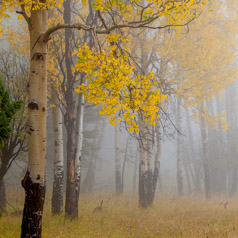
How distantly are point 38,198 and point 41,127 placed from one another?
3.67 ft

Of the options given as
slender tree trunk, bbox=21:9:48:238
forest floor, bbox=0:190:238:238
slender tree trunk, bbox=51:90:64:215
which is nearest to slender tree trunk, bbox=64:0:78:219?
forest floor, bbox=0:190:238:238

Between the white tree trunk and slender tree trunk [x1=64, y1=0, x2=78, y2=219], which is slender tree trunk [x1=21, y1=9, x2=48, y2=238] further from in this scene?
the white tree trunk

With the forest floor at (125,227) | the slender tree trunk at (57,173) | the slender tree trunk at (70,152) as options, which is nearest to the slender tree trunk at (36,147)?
the forest floor at (125,227)

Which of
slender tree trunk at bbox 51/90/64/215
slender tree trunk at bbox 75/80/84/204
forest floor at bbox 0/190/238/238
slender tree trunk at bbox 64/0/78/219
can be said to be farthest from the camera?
slender tree trunk at bbox 51/90/64/215

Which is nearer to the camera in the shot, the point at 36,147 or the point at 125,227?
the point at 36,147

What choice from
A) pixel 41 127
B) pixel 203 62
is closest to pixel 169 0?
pixel 41 127

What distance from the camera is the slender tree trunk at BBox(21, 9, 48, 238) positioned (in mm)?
3930

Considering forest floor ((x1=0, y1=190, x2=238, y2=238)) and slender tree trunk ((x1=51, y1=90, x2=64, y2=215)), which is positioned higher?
Answer: slender tree trunk ((x1=51, y1=90, x2=64, y2=215))

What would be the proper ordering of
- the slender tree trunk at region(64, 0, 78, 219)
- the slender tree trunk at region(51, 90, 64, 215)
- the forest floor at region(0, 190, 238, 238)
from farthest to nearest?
1. the slender tree trunk at region(51, 90, 64, 215)
2. the slender tree trunk at region(64, 0, 78, 219)
3. the forest floor at region(0, 190, 238, 238)

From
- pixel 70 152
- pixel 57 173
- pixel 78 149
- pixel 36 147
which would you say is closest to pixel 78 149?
pixel 78 149

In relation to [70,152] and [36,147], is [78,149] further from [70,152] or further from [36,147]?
[36,147]

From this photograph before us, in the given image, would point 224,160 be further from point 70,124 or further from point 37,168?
point 37,168

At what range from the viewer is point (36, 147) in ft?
13.1

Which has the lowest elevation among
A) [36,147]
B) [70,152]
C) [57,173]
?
[57,173]
